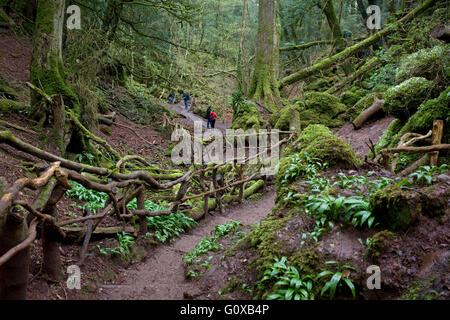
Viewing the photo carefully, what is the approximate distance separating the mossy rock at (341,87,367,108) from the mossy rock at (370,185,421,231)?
42.1ft

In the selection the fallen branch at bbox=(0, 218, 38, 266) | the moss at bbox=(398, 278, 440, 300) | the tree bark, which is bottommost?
the moss at bbox=(398, 278, 440, 300)

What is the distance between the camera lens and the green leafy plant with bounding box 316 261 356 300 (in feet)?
8.33

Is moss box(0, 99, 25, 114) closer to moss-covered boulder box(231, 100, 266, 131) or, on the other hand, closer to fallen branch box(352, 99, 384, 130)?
moss-covered boulder box(231, 100, 266, 131)

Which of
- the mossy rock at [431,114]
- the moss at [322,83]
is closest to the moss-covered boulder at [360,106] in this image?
the mossy rock at [431,114]

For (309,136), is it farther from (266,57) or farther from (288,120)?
(266,57)

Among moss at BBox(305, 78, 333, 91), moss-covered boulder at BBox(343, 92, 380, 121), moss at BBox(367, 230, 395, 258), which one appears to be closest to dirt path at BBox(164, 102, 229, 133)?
moss at BBox(305, 78, 333, 91)

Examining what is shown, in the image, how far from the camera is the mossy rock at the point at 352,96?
14.6m

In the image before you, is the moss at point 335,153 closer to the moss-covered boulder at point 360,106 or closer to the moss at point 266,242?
the moss at point 266,242

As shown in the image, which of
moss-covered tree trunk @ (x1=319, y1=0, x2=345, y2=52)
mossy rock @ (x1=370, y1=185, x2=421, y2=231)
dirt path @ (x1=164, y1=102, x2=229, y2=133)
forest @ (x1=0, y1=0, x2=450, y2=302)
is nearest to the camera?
forest @ (x1=0, y1=0, x2=450, y2=302)

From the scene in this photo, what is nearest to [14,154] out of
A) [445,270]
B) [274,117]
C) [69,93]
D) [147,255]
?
[69,93]

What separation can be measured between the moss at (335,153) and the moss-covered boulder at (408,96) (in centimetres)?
309

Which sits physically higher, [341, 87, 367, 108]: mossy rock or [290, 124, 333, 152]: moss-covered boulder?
[341, 87, 367, 108]: mossy rock

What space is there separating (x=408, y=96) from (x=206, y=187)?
583cm
